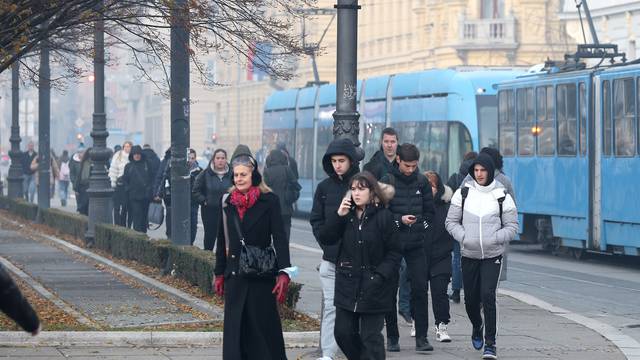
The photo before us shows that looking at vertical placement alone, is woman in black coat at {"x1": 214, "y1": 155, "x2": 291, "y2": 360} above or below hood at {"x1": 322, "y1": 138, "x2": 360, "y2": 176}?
below

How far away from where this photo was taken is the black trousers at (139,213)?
26.6m

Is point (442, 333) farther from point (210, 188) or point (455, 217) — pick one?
point (210, 188)

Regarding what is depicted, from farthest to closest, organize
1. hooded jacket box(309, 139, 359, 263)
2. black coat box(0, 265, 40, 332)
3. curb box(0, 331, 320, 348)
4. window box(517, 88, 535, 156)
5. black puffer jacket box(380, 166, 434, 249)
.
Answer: window box(517, 88, 535, 156)
black puffer jacket box(380, 166, 434, 249)
curb box(0, 331, 320, 348)
hooded jacket box(309, 139, 359, 263)
black coat box(0, 265, 40, 332)

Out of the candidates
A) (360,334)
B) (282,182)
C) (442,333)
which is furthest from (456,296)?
(360,334)

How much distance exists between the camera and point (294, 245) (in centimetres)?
2819

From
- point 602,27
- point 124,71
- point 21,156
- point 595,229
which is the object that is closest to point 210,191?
point 595,229

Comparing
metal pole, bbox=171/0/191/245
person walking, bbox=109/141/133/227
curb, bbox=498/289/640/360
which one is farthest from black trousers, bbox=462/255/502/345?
person walking, bbox=109/141/133/227

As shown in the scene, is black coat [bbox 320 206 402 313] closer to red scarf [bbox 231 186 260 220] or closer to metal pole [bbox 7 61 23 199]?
red scarf [bbox 231 186 260 220]

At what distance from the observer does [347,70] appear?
1305cm

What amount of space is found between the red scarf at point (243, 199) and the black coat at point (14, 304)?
12.1 feet

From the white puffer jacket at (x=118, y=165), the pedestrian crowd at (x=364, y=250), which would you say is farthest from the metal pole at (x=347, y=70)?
the white puffer jacket at (x=118, y=165)

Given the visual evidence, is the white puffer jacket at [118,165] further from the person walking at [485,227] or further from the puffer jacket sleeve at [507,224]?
the puffer jacket sleeve at [507,224]

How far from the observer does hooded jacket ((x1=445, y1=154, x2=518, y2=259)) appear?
12.6 m

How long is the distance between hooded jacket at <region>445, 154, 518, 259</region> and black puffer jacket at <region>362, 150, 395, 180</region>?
84 cm
